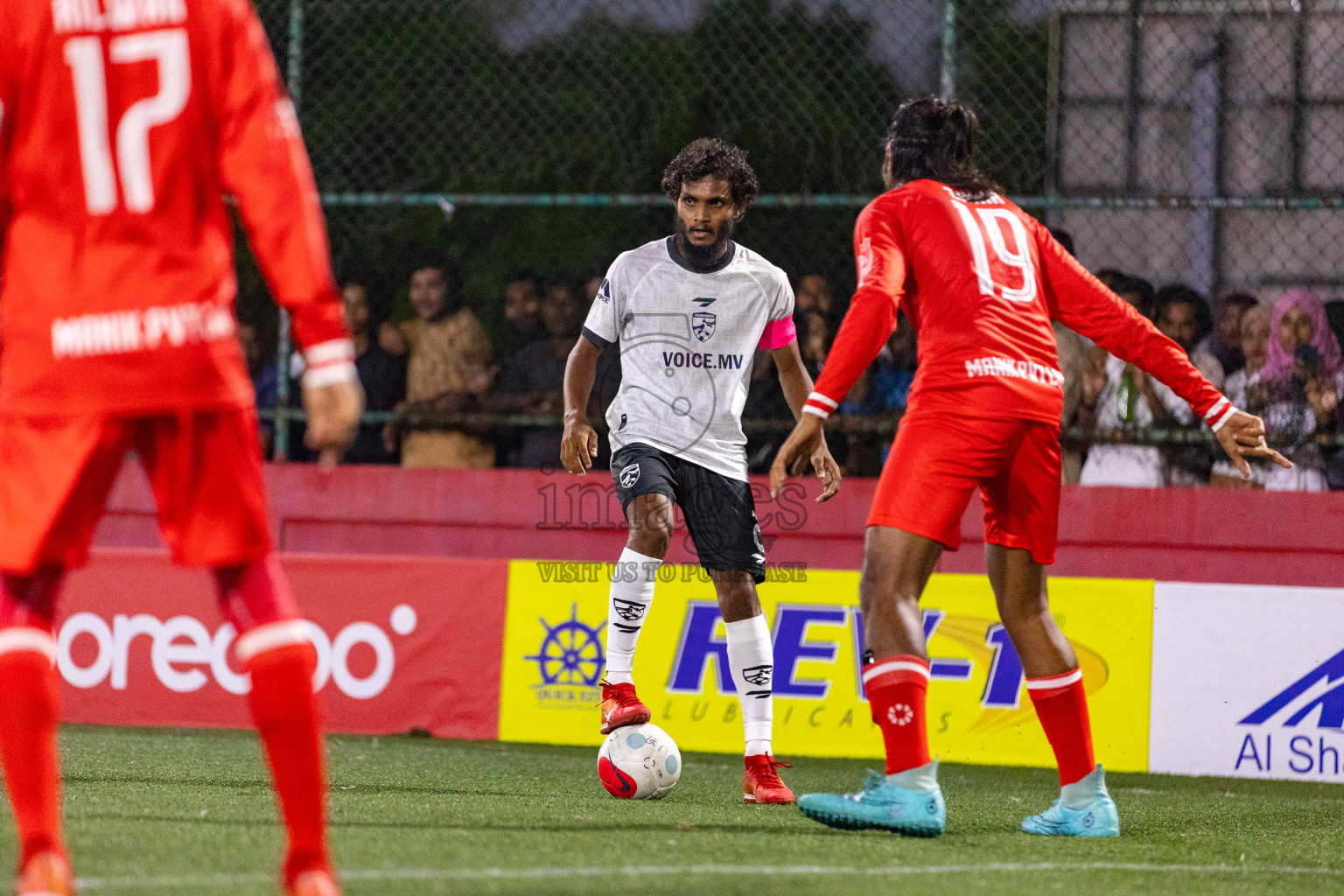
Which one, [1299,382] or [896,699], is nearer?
[896,699]

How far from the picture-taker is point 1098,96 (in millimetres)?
8617

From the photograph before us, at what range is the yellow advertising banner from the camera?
296 inches

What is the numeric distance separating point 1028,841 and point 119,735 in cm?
451

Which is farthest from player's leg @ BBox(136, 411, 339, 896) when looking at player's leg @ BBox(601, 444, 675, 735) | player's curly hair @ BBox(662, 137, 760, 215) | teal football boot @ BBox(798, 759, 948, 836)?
player's curly hair @ BBox(662, 137, 760, 215)

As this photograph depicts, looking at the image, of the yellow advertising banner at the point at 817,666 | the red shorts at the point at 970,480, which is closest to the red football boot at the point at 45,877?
the red shorts at the point at 970,480

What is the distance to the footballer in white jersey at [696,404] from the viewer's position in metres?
5.75

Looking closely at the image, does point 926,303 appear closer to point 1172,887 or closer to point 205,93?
point 1172,887

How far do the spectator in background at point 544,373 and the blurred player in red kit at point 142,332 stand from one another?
224 inches

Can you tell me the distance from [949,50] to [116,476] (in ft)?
20.6

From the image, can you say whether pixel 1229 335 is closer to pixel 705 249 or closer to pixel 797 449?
pixel 705 249

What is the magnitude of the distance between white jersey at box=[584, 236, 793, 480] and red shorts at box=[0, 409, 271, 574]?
2850mm

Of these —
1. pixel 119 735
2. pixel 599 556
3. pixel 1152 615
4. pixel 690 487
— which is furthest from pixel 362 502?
pixel 1152 615

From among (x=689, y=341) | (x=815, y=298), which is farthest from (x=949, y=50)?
(x=689, y=341)

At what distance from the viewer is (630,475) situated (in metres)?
5.85
